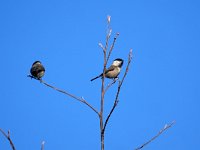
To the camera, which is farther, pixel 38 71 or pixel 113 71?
pixel 38 71

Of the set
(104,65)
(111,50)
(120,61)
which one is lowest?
(104,65)

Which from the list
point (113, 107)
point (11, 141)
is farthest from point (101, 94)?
point (11, 141)

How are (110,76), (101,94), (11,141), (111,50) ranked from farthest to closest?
(110,76) → (111,50) → (101,94) → (11,141)

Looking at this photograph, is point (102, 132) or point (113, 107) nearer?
point (102, 132)

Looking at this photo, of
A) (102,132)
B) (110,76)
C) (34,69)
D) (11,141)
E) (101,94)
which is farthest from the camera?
(34,69)

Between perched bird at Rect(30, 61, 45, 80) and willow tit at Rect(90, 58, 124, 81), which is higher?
perched bird at Rect(30, 61, 45, 80)

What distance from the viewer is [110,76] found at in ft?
26.9

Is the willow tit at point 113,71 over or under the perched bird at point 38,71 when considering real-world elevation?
under

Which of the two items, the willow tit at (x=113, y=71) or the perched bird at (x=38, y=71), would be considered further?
the perched bird at (x=38, y=71)

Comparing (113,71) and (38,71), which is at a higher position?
(38,71)

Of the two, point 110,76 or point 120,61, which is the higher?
point 120,61

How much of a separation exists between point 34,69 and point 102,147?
6814 millimetres

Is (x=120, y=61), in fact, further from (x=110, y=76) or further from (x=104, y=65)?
(x=104, y=65)

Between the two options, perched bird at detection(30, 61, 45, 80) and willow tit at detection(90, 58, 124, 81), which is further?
perched bird at detection(30, 61, 45, 80)
